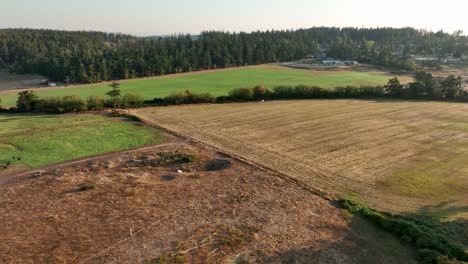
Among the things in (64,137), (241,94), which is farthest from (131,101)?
(64,137)

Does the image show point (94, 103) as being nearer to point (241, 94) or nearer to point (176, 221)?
point (241, 94)

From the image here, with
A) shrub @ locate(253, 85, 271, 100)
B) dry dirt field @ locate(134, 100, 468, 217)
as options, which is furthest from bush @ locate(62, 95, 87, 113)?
shrub @ locate(253, 85, 271, 100)

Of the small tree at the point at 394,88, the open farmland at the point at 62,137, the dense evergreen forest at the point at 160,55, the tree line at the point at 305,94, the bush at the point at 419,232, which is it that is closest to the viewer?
the bush at the point at 419,232

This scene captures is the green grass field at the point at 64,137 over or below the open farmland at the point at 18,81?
below

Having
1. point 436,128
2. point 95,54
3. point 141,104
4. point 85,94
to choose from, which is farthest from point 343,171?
point 95,54

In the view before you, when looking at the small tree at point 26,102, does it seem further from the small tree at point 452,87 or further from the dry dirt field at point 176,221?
the small tree at point 452,87

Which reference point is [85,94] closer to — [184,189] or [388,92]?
[184,189]

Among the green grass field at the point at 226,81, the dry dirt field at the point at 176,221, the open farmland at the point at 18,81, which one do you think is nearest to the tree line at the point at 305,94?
the green grass field at the point at 226,81
